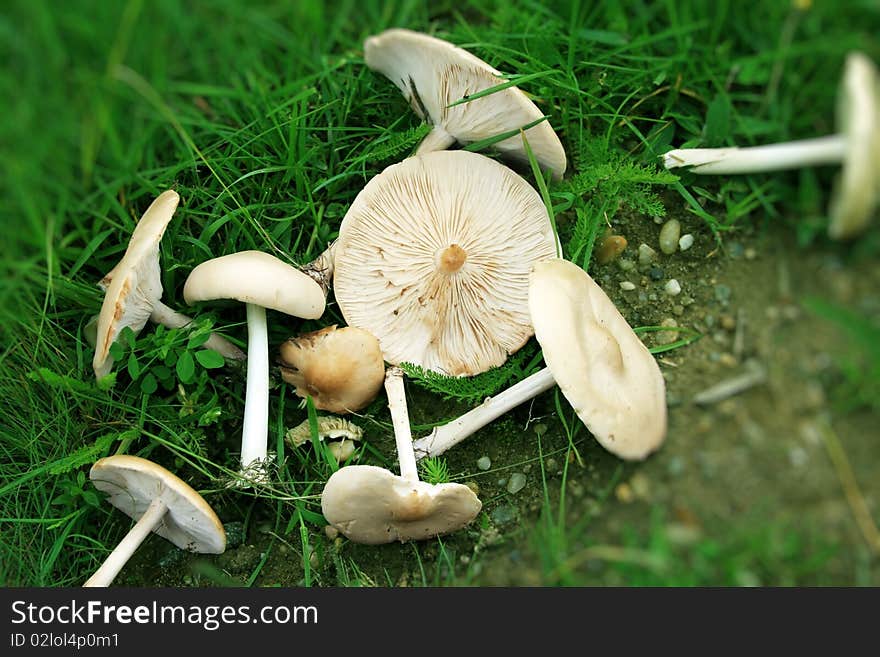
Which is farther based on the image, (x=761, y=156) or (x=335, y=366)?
(x=335, y=366)

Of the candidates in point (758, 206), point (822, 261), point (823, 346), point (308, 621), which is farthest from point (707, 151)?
point (308, 621)

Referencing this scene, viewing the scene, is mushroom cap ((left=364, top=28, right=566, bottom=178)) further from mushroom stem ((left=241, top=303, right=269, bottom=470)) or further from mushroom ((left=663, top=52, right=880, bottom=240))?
mushroom stem ((left=241, top=303, right=269, bottom=470))

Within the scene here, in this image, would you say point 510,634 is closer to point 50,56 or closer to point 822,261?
point 822,261

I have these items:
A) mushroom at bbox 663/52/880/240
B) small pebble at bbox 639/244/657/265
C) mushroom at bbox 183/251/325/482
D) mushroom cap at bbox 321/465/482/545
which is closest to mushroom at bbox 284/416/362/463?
mushroom at bbox 183/251/325/482

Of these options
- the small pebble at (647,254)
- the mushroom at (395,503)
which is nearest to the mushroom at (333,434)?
the mushroom at (395,503)

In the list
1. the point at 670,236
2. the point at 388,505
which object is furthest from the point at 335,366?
the point at 670,236

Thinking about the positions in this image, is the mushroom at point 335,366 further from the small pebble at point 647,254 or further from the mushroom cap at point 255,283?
the small pebble at point 647,254

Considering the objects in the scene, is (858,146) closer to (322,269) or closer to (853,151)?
(853,151)
